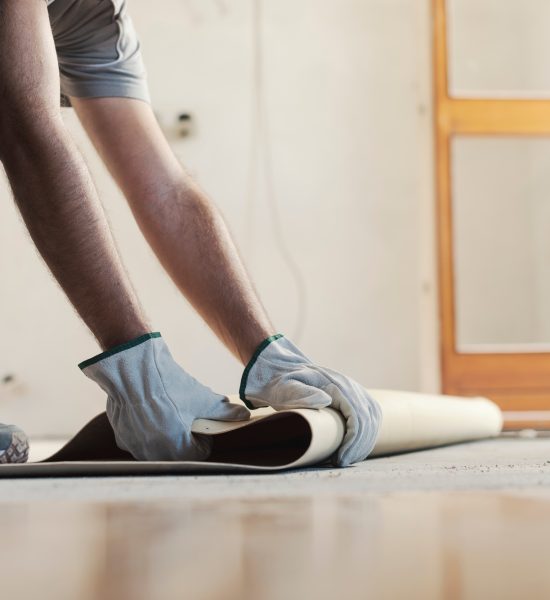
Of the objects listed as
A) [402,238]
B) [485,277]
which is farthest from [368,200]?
[485,277]

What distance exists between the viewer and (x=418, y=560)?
41 cm

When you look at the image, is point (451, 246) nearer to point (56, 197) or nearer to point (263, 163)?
point (263, 163)

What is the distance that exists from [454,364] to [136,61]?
2.42 metres

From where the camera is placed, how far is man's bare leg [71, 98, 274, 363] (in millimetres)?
1316

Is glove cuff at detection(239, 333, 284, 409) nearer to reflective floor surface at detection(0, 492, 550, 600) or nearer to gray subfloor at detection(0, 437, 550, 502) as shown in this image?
gray subfloor at detection(0, 437, 550, 502)

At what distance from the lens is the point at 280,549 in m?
0.45

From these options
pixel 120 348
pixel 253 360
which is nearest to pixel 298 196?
pixel 253 360

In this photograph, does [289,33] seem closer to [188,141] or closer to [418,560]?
[188,141]

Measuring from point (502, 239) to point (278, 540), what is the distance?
11.5ft

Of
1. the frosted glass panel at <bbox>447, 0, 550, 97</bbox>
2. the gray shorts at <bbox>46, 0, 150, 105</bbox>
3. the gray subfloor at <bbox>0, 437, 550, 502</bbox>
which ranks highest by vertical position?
the frosted glass panel at <bbox>447, 0, 550, 97</bbox>

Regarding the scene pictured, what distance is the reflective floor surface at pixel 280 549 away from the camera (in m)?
0.35

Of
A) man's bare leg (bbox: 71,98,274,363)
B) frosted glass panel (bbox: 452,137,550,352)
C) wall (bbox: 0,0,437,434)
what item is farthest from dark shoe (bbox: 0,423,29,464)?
frosted glass panel (bbox: 452,137,550,352)

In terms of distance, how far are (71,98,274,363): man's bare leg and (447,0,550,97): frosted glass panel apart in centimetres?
256

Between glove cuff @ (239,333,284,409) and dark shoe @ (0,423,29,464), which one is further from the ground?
glove cuff @ (239,333,284,409)
